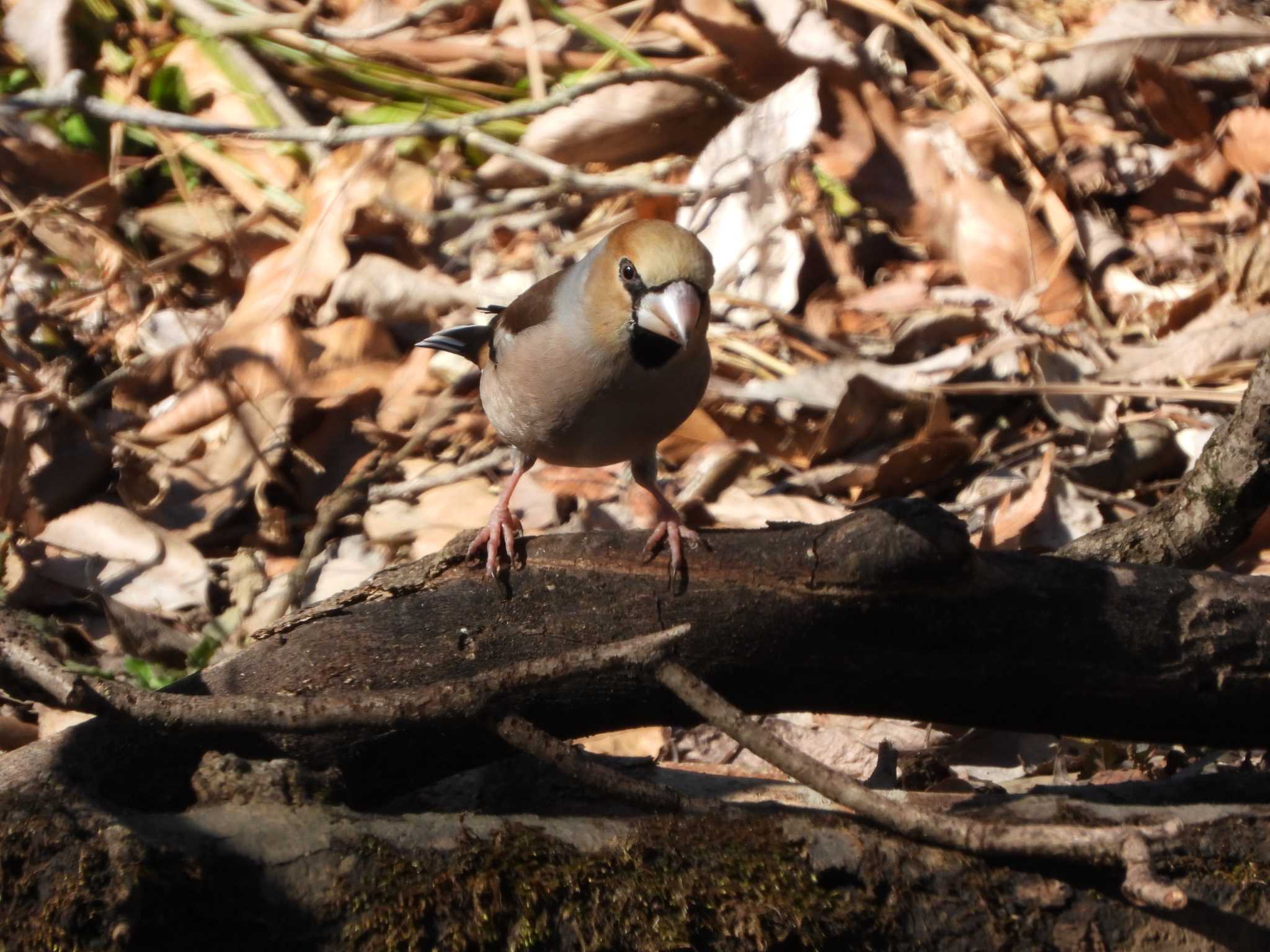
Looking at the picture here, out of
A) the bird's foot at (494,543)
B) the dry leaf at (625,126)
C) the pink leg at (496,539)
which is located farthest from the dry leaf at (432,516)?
the dry leaf at (625,126)

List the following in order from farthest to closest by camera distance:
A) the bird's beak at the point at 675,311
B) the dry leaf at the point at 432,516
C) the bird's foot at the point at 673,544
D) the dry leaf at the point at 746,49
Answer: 1. the dry leaf at the point at 746,49
2. the dry leaf at the point at 432,516
3. the bird's beak at the point at 675,311
4. the bird's foot at the point at 673,544

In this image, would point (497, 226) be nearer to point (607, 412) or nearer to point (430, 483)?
point (430, 483)

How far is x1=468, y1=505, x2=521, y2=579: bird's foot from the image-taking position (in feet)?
8.39

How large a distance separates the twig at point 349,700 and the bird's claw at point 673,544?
0.34 metres

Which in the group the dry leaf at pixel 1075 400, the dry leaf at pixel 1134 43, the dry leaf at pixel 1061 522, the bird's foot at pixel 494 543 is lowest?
the dry leaf at pixel 1061 522

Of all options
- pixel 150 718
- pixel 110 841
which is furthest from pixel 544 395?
pixel 110 841

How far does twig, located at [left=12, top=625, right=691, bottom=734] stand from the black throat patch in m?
1.30

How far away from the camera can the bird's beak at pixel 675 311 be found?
3.08 metres

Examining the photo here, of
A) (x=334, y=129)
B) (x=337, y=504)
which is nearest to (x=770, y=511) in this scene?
(x=337, y=504)

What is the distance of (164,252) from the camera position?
19.4 feet

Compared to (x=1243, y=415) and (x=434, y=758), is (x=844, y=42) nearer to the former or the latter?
(x=1243, y=415)

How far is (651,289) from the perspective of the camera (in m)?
3.20

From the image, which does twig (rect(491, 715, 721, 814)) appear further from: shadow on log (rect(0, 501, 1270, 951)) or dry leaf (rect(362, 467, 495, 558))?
dry leaf (rect(362, 467, 495, 558))

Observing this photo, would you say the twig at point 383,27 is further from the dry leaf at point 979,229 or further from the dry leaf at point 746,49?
the dry leaf at point 979,229
